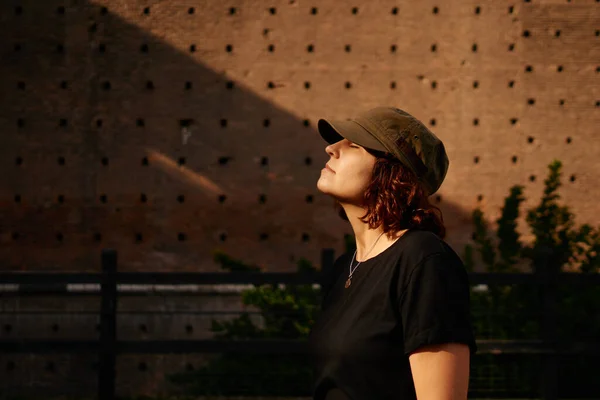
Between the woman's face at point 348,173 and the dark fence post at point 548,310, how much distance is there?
→ 379 centimetres

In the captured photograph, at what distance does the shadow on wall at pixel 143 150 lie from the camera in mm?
11953

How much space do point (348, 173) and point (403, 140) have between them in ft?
0.42

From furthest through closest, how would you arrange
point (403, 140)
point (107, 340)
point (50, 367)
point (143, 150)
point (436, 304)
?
1. point (143, 150)
2. point (50, 367)
3. point (107, 340)
4. point (403, 140)
5. point (436, 304)

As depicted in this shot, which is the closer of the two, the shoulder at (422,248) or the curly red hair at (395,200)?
the shoulder at (422,248)

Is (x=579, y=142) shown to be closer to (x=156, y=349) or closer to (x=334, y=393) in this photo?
(x=156, y=349)

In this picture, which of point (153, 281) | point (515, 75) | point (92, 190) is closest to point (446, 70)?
point (515, 75)

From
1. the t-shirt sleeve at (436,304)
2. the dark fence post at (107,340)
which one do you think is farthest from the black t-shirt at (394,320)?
the dark fence post at (107,340)

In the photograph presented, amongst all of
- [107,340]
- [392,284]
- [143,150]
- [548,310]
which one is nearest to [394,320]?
[392,284]

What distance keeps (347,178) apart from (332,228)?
34.1 ft

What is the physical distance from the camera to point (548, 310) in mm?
5195

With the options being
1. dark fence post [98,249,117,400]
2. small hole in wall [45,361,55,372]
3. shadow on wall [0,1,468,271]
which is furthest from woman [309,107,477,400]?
shadow on wall [0,1,468,271]

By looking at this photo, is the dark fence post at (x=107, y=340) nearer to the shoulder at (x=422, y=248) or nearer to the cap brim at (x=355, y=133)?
the cap brim at (x=355, y=133)

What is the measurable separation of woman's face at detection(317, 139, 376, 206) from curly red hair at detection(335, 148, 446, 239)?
0.01 metres

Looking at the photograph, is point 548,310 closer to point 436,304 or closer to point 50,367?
point 436,304
